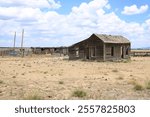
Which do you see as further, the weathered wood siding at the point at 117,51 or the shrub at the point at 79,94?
the weathered wood siding at the point at 117,51

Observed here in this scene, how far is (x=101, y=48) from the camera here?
4366 centimetres

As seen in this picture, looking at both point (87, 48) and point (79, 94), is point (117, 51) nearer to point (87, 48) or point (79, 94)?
point (87, 48)

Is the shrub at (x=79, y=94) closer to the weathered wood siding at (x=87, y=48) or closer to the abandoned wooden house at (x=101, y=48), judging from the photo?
the abandoned wooden house at (x=101, y=48)

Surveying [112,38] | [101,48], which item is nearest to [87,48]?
[101,48]

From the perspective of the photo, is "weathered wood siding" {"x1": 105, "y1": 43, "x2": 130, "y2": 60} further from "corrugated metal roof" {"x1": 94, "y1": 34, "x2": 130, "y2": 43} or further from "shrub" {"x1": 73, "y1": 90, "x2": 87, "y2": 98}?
"shrub" {"x1": 73, "y1": 90, "x2": 87, "y2": 98}

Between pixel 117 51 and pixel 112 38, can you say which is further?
pixel 112 38

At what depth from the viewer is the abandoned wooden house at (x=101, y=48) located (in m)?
43.8

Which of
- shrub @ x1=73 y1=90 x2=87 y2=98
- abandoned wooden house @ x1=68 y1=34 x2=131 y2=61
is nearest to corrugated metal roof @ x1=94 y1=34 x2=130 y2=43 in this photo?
abandoned wooden house @ x1=68 y1=34 x2=131 y2=61

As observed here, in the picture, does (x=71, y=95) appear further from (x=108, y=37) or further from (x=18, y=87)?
(x=108, y=37)

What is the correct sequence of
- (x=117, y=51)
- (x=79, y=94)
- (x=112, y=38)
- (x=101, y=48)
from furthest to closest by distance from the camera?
(x=112, y=38) → (x=117, y=51) → (x=101, y=48) → (x=79, y=94)

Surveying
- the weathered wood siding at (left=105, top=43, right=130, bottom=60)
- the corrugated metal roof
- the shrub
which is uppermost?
the corrugated metal roof

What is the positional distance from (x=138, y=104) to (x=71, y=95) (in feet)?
15.6

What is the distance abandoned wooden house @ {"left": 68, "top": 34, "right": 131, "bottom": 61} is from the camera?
43750 millimetres

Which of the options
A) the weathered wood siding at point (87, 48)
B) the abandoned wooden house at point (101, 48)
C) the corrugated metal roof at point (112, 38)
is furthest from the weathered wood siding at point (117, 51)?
the weathered wood siding at point (87, 48)
